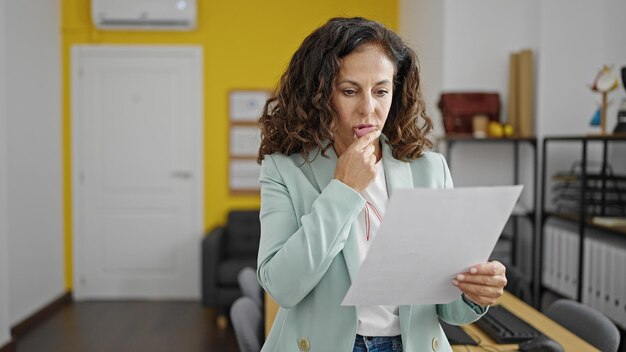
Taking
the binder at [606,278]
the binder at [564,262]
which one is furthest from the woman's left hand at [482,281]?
the binder at [564,262]

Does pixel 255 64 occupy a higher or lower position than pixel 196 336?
higher

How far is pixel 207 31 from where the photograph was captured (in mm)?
5824

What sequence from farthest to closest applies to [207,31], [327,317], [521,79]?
[207,31] → [521,79] → [327,317]

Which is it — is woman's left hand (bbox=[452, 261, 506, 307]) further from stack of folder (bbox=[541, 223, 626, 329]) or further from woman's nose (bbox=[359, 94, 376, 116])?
stack of folder (bbox=[541, 223, 626, 329])

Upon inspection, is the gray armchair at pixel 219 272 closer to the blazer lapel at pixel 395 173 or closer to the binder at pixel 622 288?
the binder at pixel 622 288

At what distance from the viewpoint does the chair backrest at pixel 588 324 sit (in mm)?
1979

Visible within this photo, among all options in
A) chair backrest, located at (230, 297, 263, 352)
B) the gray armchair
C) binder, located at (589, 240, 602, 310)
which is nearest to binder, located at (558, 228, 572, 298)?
binder, located at (589, 240, 602, 310)

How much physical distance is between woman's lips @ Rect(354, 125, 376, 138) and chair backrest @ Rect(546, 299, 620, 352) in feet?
4.25

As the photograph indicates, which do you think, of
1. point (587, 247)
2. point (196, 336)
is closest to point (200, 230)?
point (196, 336)

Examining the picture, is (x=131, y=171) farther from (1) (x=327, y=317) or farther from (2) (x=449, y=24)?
(1) (x=327, y=317)

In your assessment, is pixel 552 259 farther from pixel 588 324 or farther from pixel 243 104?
pixel 243 104

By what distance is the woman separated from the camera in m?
1.14

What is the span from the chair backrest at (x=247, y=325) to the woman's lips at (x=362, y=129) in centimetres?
104

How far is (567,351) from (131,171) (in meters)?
4.73
